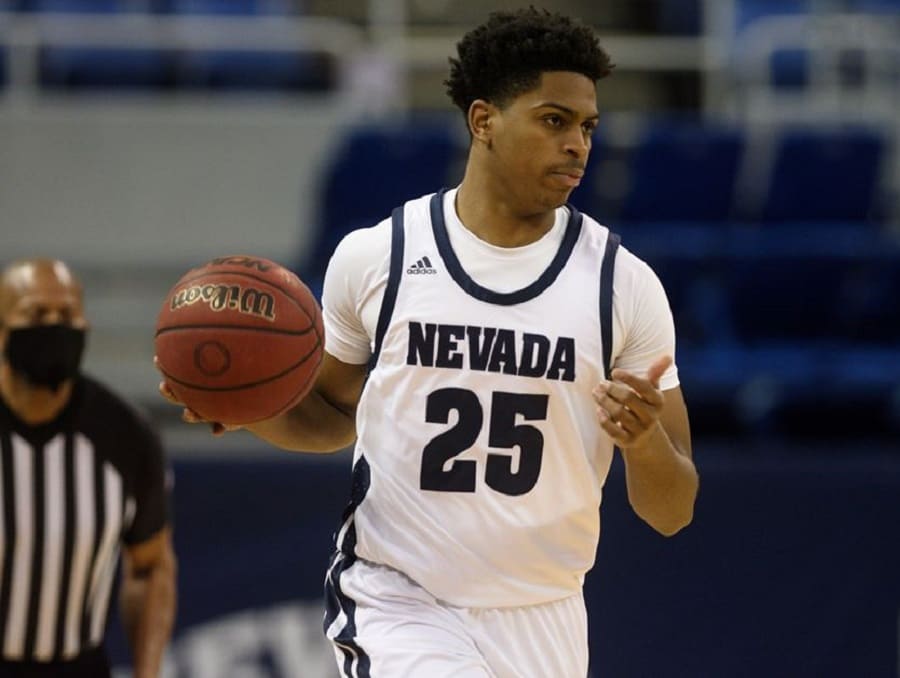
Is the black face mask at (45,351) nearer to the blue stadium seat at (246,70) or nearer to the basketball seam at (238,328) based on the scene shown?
the basketball seam at (238,328)

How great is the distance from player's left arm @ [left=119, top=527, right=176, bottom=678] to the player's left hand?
213cm

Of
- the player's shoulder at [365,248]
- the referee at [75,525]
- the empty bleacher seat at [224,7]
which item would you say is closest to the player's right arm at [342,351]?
the player's shoulder at [365,248]

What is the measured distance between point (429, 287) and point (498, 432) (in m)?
0.40

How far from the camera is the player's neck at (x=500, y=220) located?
4133mm

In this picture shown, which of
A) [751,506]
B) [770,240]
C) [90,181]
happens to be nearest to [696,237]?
[770,240]

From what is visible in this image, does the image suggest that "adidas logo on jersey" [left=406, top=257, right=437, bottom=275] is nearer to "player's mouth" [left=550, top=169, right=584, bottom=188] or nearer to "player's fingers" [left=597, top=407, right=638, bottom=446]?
"player's mouth" [left=550, top=169, right=584, bottom=188]

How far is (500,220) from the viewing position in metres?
4.14

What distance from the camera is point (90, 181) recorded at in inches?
419

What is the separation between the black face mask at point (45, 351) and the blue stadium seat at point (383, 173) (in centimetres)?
451

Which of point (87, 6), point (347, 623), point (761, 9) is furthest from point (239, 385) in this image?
point (761, 9)

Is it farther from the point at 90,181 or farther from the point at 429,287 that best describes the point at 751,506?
the point at 90,181

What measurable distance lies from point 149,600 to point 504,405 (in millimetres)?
1828

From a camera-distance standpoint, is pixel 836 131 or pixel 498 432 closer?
pixel 498 432

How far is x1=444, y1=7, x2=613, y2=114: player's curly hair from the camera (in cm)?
400
